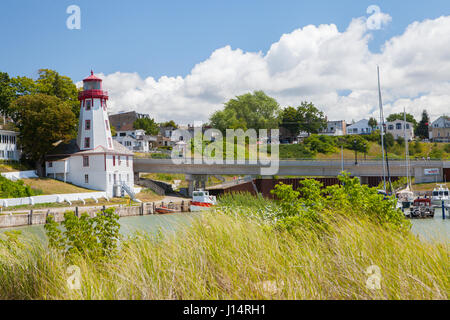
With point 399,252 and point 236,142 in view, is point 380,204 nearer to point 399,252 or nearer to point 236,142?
point 399,252

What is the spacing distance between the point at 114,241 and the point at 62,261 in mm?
1943

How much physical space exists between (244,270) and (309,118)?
106 meters

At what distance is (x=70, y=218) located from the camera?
8969 mm

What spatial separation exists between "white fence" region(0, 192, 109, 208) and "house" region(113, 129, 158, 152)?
144ft

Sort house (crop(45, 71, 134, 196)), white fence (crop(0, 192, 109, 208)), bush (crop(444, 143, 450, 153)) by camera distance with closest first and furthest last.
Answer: white fence (crop(0, 192, 109, 208)) < house (crop(45, 71, 134, 196)) < bush (crop(444, 143, 450, 153))

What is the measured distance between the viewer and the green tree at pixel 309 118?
108 metres

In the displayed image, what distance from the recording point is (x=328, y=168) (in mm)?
54250

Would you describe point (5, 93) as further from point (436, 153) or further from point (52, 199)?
point (436, 153)

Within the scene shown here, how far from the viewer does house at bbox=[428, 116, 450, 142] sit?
110062mm

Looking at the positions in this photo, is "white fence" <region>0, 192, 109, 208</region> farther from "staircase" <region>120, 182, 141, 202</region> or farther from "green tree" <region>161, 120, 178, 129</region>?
"green tree" <region>161, 120, 178, 129</region>

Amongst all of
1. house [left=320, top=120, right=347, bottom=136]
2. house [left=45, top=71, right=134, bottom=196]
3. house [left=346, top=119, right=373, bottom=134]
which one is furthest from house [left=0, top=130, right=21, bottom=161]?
house [left=346, top=119, right=373, bottom=134]

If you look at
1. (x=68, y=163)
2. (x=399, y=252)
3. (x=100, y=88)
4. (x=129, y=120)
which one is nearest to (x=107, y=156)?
(x=68, y=163)

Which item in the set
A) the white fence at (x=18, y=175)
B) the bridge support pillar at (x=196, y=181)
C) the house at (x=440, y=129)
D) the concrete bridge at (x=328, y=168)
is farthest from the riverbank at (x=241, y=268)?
the house at (x=440, y=129)

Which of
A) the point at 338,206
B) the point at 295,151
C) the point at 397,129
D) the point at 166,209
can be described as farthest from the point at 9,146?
the point at 397,129
